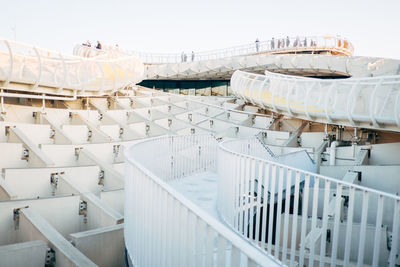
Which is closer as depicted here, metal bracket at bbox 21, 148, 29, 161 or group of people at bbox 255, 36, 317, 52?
metal bracket at bbox 21, 148, 29, 161

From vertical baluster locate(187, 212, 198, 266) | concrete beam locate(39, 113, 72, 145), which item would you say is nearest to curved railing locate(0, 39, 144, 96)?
concrete beam locate(39, 113, 72, 145)

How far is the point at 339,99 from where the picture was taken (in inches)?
456

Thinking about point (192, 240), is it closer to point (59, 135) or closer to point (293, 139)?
point (59, 135)

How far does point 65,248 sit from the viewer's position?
16.9 ft

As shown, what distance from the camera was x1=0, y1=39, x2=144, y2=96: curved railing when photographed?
11.4m

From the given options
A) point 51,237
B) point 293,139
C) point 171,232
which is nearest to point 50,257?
point 51,237

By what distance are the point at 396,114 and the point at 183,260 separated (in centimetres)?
854

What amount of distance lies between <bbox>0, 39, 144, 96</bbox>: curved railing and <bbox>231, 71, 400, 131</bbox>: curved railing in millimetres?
6889

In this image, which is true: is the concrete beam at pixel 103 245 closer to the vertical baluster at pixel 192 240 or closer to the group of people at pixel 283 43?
the vertical baluster at pixel 192 240

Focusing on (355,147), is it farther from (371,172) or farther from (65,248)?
(65,248)

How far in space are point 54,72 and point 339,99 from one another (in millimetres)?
9914

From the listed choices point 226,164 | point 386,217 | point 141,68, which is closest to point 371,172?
point 386,217

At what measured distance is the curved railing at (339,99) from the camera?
32.7ft

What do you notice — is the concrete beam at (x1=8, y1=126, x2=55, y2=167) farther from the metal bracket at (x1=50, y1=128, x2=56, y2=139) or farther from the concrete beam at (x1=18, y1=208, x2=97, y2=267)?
the concrete beam at (x1=18, y1=208, x2=97, y2=267)
